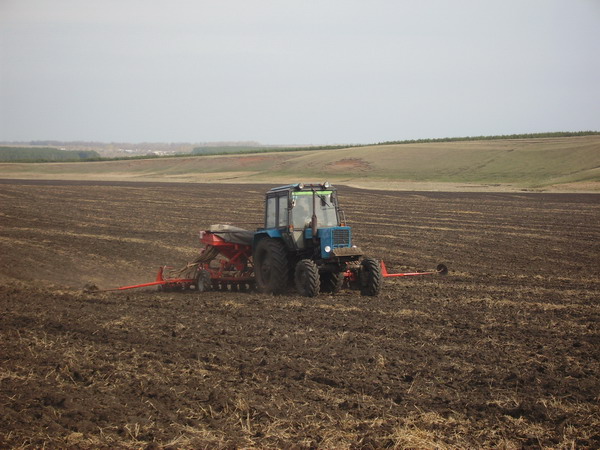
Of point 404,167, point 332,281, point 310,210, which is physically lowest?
point 332,281

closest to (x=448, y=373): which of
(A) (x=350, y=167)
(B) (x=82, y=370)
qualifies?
(B) (x=82, y=370)

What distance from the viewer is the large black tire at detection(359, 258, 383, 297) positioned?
1262cm

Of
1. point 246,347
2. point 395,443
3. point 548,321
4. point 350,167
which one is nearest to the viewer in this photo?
point 395,443

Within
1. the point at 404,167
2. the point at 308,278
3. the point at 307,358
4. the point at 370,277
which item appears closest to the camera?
the point at 307,358

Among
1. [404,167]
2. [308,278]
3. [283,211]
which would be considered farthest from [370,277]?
[404,167]

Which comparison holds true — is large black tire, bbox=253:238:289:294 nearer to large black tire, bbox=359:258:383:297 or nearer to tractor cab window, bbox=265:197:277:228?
tractor cab window, bbox=265:197:277:228

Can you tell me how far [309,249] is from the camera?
13156 mm

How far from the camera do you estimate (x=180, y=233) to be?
2347cm

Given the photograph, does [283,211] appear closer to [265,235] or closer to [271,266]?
[265,235]

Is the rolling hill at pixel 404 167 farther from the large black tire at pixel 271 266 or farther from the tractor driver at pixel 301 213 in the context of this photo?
the large black tire at pixel 271 266

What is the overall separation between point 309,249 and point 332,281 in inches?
29.2

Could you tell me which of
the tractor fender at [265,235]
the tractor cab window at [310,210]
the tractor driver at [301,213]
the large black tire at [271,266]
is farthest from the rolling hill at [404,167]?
the large black tire at [271,266]

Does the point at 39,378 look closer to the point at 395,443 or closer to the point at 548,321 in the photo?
the point at 395,443

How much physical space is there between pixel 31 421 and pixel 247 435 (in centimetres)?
202
